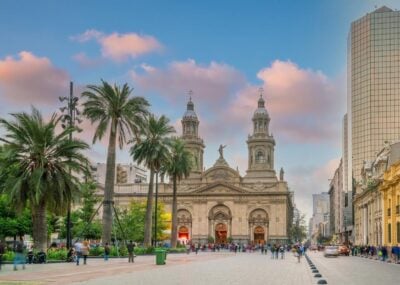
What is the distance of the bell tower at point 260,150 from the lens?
13612 centimetres

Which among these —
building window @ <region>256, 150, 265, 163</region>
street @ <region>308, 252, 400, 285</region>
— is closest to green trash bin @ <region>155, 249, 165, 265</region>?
street @ <region>308, 252, 400, 285</region>

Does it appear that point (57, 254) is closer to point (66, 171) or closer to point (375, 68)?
point (66, 171)

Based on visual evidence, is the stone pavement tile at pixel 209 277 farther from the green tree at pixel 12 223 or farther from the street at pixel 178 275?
the green tree at pixel 12 223

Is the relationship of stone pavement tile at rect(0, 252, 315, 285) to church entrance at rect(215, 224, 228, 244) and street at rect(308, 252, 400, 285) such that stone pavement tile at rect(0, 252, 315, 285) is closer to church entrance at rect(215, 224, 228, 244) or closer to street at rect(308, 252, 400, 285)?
street at rect(308, 252, 400, 285)

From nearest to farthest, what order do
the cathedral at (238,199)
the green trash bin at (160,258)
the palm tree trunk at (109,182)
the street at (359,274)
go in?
1. the street at (359,274)
2. the green trash bin at (160,258)
3. the palm tree trunk at (109,182)
4. the cathedral at (238,199)

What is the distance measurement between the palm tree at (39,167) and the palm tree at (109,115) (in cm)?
912

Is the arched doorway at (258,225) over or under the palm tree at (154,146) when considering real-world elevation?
under

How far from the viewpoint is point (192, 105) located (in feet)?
470

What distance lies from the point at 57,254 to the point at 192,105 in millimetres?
101874

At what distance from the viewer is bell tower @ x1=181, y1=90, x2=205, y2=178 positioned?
13962 centimetres

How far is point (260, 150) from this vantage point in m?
137

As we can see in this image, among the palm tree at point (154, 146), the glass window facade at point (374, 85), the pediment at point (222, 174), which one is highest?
the glass window facade at point (374, 85)

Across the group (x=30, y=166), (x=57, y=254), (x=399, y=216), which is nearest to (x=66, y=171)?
(x=30, y=166)

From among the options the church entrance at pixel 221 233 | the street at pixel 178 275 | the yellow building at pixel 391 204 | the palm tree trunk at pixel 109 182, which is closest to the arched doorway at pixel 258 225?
the church entrance at pixel 221 233
